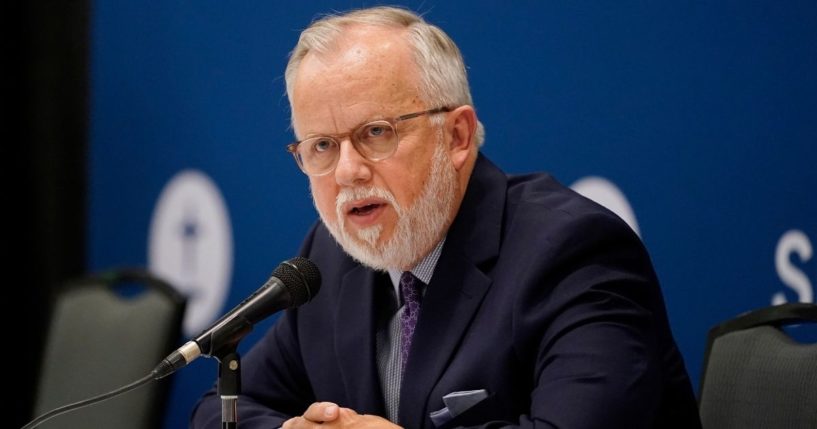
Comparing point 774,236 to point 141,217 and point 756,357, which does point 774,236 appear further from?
point 141,217

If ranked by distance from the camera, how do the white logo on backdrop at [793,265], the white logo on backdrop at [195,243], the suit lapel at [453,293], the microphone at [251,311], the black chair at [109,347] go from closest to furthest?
the microphone at [251,311] → the suit lapel at [453,293] → the white logo on backdrop at [793,265] → the black chair at [109,347] → the white logo on backdrop at [195,243]

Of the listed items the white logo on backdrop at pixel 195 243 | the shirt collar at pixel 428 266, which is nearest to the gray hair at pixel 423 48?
the shirt collar at pixel 428 266

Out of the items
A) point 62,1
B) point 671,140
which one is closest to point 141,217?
point 62,1

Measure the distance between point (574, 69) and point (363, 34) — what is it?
1.39 m

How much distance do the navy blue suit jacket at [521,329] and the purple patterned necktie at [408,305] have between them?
0.08 m

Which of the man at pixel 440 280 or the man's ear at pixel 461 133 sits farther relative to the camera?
the man's ear at pixel 461 133

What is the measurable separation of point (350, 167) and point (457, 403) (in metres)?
0.56

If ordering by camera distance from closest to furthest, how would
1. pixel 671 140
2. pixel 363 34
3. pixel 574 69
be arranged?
pixel 363 34 → pixel 671 140 → pixel 574 69

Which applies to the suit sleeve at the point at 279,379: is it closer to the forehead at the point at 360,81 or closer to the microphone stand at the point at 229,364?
the forehead at the point at 360,81

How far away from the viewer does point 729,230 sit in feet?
11.0

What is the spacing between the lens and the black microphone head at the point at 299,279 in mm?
2094

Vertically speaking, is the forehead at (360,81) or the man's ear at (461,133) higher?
the forehead at (360,81)

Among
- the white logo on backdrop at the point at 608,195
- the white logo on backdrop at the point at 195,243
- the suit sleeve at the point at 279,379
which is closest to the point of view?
the suit sleeve at the point at 279,379

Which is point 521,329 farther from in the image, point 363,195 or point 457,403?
point 363,195
